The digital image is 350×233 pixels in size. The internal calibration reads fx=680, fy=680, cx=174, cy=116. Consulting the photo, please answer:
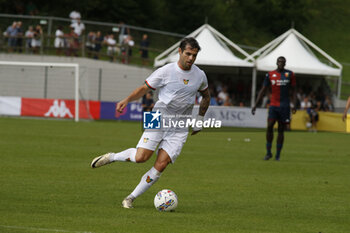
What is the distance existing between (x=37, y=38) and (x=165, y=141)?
2881 centimetres

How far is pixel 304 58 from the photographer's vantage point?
1309 inches

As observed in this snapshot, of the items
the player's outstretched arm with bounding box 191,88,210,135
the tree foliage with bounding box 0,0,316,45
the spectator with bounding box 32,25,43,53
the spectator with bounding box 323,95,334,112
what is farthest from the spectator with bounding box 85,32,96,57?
the player's outstretched arm with bounding box 191,88,210,135

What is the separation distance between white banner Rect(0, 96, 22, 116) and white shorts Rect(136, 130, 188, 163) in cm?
2383

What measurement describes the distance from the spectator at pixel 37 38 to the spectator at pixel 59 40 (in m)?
0.89

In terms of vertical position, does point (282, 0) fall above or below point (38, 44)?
above

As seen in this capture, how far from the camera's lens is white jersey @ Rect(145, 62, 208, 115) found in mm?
8852

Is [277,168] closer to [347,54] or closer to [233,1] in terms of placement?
[347,54]

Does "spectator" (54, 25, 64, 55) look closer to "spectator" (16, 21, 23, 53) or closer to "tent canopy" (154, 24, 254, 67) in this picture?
"spectator" (16, 21, 23, 53)

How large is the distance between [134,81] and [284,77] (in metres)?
20.0

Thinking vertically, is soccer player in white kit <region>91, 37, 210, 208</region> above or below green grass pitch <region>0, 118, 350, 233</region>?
above

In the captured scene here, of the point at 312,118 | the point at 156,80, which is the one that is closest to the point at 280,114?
the point at 156,80

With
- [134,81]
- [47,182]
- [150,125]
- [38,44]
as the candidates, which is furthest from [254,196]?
[38,44]

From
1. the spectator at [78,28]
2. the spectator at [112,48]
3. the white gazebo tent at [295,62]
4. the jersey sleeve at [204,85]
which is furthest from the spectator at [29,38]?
the jersey sleeve at [204,85]

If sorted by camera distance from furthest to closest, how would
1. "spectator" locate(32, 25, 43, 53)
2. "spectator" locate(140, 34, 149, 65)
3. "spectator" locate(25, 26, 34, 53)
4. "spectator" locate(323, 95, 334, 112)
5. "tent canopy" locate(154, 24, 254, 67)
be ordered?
"spectator" locate(140, 34, 149, 65) → "spectator" locate(25, 26, 34, 53) → "spectator" locate(32, 25, 43, 53) → "spectator" locate(323, 95, 334, 112) → "tent canopy" locate(154, 24, 254, 67)
